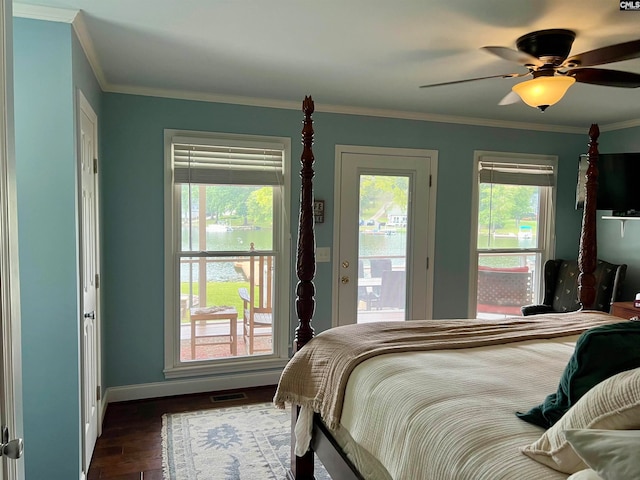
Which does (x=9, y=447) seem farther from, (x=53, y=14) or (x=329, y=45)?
(x=329, y=45)

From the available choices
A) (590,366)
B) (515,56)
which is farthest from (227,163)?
(590,366)

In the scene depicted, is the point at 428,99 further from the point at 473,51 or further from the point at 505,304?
the point at 505,304

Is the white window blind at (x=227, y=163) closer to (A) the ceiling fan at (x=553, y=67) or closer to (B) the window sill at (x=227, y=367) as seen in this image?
(B) the window sill at (x=227, y=367)

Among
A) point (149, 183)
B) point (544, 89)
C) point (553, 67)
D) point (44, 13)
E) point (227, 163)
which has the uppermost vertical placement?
point (44, 13)

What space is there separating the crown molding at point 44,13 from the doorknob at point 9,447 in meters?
1.78

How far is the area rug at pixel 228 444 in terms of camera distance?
8.52 ft

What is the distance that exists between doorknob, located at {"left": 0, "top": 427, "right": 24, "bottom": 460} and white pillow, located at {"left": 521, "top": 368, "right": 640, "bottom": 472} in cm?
119

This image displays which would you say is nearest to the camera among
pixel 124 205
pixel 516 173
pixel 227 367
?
pixel 124 205

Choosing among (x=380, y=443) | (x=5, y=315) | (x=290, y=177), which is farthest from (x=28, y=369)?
(x=290, y=177)

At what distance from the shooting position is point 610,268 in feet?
13.4

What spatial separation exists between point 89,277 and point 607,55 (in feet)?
9.38

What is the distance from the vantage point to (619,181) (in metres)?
3.89

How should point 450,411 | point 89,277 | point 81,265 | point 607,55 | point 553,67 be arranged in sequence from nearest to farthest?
point 450,411 < point 607,55 < point 553,67 < point 81,265 < point 89,277

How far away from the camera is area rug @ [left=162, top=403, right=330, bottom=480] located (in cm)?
260
